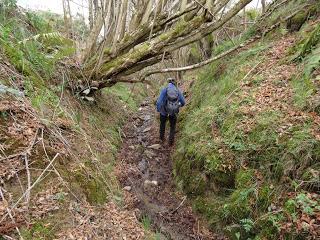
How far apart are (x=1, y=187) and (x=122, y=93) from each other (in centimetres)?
1016

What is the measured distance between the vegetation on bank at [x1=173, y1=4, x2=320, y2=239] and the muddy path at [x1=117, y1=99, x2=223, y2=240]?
0.26 metres

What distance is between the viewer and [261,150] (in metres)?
4.93

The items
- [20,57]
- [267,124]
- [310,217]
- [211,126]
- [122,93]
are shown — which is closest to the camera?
[310,217]

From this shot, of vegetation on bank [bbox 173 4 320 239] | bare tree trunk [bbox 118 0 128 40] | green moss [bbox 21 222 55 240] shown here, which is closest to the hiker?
vegetation on bank [bbox 173 4 320 239]

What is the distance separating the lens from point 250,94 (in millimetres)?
6367

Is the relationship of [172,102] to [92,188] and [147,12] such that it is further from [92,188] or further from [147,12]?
→ [92,188]

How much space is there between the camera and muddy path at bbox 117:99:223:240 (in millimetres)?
5199

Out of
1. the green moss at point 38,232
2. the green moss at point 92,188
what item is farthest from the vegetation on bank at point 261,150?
the green moss at point 38,232

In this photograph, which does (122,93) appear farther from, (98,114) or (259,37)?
(259,37)

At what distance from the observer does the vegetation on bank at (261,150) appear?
411cm

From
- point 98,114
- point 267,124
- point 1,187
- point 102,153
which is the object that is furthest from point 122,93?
point 1,187

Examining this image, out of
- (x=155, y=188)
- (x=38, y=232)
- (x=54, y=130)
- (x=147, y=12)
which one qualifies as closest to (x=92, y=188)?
(x=54, y=130)

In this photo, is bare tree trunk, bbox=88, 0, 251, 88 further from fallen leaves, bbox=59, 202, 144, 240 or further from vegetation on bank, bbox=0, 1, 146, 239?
fallen leaves, bbox=59, 202, 144, 240

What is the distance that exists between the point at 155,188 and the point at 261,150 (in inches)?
94.5
